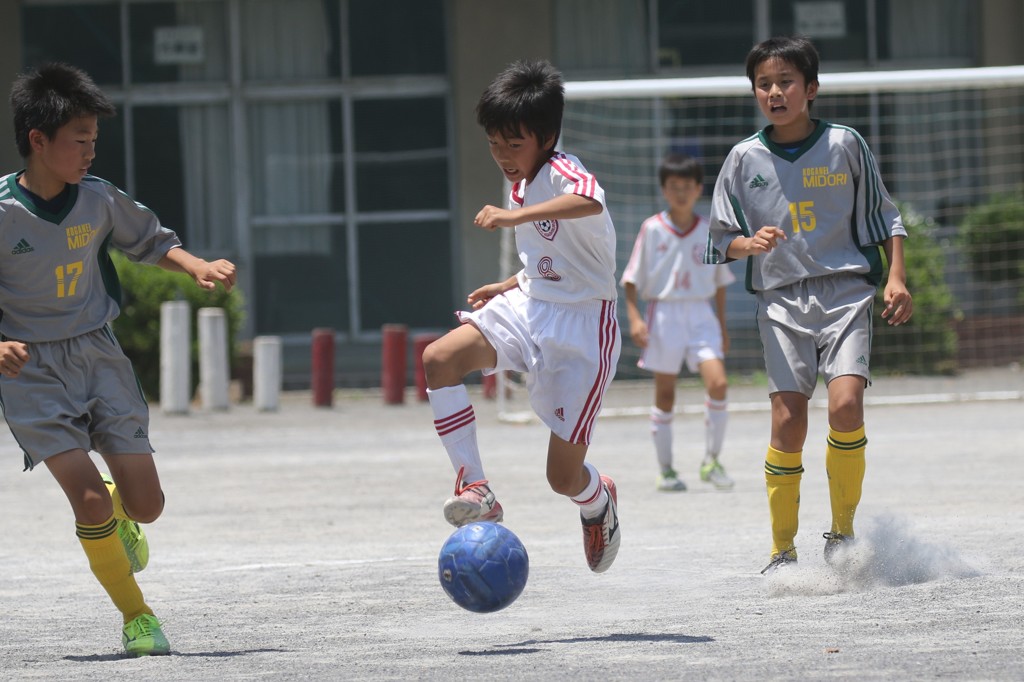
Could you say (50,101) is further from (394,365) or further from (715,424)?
(394,365)

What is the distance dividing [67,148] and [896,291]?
10.4ft

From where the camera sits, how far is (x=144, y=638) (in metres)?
5.14

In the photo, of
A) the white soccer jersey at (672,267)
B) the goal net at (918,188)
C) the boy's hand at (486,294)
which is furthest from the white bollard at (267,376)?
the boy's hand at (486,294)

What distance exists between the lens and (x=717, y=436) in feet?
32.1

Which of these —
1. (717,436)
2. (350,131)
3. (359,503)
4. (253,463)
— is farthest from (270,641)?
(350,131)

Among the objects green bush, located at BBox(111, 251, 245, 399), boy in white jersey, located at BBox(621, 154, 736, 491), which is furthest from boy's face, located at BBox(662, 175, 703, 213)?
green bush, located at BBox(111, 251, 245, 399)

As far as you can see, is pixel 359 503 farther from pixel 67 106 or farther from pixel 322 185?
pixel 322 185

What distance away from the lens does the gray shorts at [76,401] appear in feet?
17.2

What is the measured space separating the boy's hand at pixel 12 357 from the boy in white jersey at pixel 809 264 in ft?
9.05

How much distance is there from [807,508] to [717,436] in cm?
148

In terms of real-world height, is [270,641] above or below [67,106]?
below

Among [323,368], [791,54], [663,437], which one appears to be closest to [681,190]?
[663,437]

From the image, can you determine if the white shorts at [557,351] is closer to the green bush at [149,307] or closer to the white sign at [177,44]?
the green bush at [149,307]

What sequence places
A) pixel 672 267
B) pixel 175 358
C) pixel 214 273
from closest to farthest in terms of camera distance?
pixel 214 273
pixel 672 267
pixel 175 358
